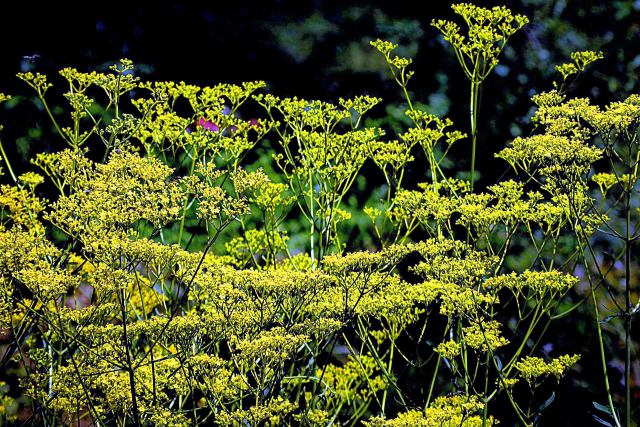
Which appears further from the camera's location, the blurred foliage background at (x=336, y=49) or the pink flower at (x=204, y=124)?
the blurred foliage background at (x=336, y=49)

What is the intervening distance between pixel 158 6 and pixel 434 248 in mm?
2623

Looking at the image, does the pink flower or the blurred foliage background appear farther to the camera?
the blurred foliage background

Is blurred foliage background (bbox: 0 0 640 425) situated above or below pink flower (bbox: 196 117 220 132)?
above

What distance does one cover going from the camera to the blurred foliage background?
427 cm

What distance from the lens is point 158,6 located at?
14.4 ft

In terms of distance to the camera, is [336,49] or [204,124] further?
[336,49]

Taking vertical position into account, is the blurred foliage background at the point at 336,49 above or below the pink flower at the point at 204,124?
above

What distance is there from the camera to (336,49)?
442 cm

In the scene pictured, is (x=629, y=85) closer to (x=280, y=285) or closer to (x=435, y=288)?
(x=435, y=288)

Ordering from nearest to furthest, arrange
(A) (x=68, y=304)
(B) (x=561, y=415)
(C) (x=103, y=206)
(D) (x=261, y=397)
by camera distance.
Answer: (C) (x=103, y=206)
(D) (x=261, y=397)
(B) (x=561, y=415)
(A) (x=68, y=304)

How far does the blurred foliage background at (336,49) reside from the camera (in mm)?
4266

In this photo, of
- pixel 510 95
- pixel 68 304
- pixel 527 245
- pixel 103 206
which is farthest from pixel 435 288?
pixel 68 304

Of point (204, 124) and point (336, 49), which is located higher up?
point (336, 49)

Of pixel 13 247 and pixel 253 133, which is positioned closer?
pixel 13 247
